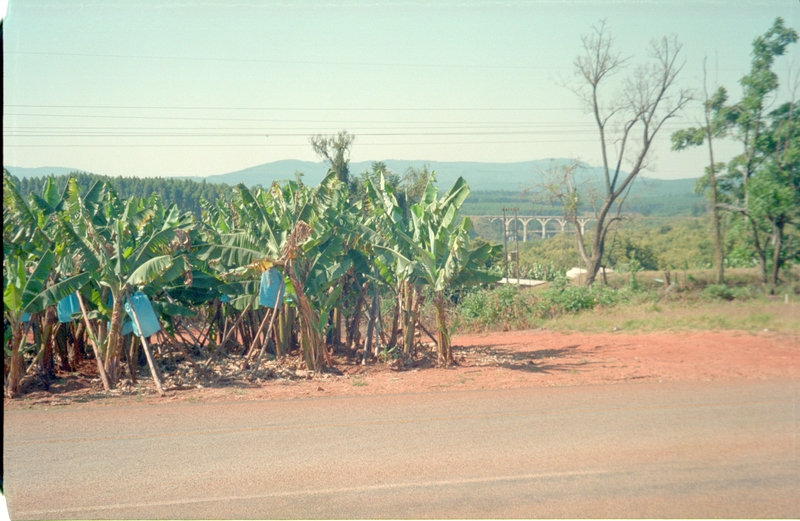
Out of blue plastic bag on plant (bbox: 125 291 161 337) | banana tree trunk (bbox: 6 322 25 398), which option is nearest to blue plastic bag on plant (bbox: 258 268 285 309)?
blue plastic bag on plant (bbox: 125 291 161 337)

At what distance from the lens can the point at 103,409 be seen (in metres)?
10.5

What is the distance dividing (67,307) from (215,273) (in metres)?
3.43

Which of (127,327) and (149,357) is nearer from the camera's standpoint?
(149,357)

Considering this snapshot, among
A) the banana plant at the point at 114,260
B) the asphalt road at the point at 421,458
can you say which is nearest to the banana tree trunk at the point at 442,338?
the asphalt road at the point at 421,458

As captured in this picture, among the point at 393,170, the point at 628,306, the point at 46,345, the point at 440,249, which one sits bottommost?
the point at 628,306

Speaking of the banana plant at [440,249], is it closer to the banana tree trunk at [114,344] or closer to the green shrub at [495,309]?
the banana tree trunk at [114,344]

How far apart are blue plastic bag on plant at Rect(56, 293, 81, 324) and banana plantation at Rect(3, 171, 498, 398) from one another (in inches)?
0.8

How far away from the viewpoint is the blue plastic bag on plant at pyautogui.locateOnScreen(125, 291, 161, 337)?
12.2 metres

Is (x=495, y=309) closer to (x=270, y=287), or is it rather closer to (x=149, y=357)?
(x=270, y=287)

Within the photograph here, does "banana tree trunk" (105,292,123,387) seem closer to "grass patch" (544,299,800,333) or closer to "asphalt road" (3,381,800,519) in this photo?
"asphalt road" (3,381,800,519)

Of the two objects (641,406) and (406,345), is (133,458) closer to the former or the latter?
(641,406)

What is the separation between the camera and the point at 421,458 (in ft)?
24.5

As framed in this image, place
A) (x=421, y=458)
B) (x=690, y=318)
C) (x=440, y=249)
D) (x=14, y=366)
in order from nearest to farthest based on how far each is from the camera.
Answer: (x=421, y=458), (x=14, y=366), (x=440, y=249), (x=690, y=318)

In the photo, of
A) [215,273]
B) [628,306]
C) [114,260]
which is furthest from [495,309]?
[114,260]
